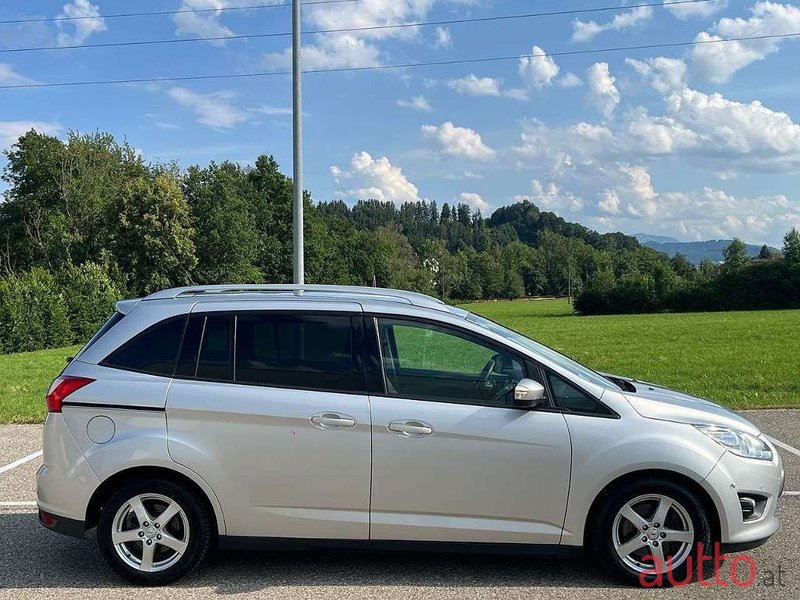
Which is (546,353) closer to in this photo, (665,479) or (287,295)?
(665,479)

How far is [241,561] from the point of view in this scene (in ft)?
14.6

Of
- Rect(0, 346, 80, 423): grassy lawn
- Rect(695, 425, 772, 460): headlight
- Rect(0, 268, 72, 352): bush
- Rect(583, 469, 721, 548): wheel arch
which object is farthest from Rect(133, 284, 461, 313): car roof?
Rect(0, 268, 72, 352): bush

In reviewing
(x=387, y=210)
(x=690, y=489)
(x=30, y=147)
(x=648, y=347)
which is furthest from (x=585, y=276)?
(x=690, y=489)

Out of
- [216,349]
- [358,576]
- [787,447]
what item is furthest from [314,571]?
[787,447]

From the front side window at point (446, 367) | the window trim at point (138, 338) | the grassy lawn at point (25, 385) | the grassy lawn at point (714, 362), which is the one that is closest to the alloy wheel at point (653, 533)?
the front side window at point (446, 367)

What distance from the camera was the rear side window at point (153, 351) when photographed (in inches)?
165

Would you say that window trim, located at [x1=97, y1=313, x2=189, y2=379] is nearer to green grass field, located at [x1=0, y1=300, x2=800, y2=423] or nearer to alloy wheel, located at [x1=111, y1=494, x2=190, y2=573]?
alloy wheel, located at [x1=111, y1=494, x2=190, y2=573]

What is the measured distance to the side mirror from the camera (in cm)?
393

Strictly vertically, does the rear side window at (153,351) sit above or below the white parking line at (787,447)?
above

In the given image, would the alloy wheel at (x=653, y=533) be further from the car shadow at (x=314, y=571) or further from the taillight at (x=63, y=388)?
the taillight at (x=63, y=388)

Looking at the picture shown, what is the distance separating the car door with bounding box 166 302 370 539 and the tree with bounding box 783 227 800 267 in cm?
7720

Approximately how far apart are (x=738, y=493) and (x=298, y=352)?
9.05 ft

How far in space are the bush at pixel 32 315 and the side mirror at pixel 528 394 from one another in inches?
1054

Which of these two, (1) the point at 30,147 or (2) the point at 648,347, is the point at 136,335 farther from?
(1) the point at 30,147
